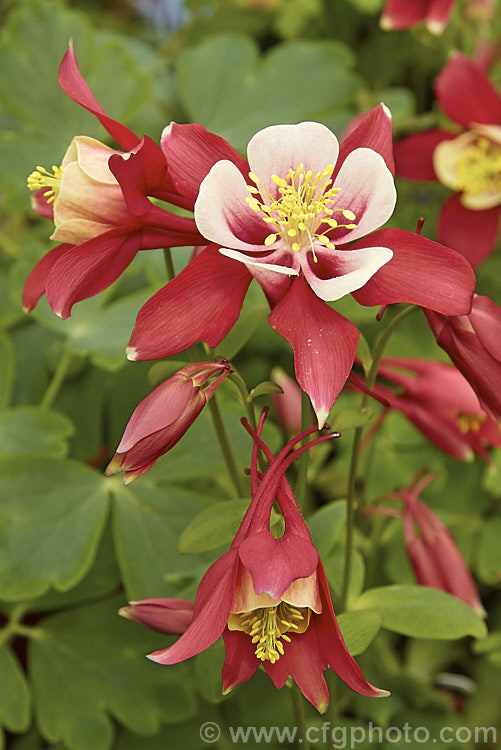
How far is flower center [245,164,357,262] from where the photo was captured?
0.53m

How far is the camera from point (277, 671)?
506 millimetres

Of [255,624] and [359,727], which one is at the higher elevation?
[255,624]

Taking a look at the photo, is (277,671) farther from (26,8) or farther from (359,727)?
(26,8)

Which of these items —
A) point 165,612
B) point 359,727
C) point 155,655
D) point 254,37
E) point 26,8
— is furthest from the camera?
point 254,37

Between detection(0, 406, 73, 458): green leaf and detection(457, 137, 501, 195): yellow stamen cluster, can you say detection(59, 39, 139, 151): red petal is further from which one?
detection(457, 137, 501, 195): yellow stamen cluster

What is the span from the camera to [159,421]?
0.48 meters

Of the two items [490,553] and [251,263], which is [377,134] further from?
[490,553]

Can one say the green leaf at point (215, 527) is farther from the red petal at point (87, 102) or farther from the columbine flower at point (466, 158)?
the columbine flower at point (466, 158)

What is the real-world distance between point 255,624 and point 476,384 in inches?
8.4

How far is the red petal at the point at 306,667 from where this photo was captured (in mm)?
504

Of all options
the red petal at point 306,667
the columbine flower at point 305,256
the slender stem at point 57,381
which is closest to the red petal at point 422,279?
the columbine flower at point 305,256

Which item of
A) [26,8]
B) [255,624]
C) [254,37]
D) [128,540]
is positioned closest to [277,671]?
[255,624]

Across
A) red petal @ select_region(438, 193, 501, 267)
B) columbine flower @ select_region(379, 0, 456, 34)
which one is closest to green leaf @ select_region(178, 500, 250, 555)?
red petal @ select_region(438, 193, 501, 267)

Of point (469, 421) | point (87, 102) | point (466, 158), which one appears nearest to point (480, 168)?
point (466, 158)
